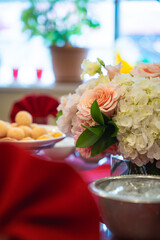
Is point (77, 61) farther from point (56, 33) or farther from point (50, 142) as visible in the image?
point (50, 142)

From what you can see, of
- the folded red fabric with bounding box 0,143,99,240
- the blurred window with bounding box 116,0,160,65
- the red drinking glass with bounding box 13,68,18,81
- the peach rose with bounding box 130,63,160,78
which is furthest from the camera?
the red drinking glass with bounding box 13,68,18,81

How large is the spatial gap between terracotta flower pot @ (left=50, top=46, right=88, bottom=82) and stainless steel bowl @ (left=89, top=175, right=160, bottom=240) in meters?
2.32

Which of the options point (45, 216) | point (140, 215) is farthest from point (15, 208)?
point (140, 215)

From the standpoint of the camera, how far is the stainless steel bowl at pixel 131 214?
1.66 feet

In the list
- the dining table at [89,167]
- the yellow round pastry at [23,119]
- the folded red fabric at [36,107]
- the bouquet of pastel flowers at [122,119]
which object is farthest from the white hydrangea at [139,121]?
the folded red fabric at [36,107]

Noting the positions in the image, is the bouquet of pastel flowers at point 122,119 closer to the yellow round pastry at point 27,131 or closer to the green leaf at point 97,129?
the green leaf at point 97,129

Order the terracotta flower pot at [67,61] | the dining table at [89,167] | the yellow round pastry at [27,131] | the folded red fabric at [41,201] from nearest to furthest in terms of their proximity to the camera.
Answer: the folded red fabric at [41,201] < the dining table at [89,167] < the yellow round pastry at [27,131] < the terracotta flower pot at [67,61]

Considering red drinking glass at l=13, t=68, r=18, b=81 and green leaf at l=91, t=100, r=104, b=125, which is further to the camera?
red drinking glass at l=13, t=68, r=18, b=81

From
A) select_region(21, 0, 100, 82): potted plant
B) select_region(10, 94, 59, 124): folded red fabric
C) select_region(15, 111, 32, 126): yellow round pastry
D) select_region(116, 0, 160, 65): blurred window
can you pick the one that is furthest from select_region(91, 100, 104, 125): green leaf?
select_region(116, 0, 160, 65): blurred window

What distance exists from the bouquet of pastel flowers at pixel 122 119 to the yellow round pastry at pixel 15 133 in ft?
1.24

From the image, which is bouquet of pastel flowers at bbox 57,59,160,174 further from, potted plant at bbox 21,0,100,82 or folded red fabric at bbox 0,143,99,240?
potted plant at bbox 21,0,100,82

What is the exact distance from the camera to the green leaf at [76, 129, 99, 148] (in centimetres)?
76

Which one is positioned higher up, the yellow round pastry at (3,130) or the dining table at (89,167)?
the yellow round pastry at (3,130)

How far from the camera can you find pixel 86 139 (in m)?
0.76
